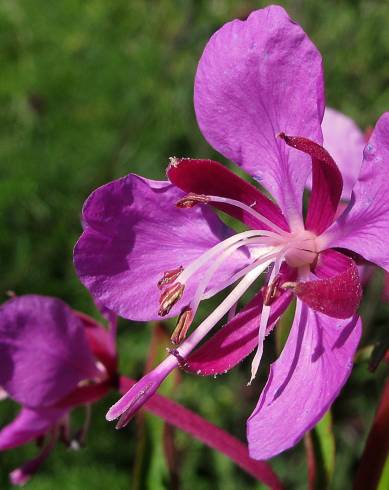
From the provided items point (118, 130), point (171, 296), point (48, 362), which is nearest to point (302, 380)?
point (171, 296)

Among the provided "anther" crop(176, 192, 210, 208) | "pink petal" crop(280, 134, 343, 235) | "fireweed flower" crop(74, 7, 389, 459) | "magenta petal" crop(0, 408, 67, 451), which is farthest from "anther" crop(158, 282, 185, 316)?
"magenta petal" crop(0, 408, 67, 451)

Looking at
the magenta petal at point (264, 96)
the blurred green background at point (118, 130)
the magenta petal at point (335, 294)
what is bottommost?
the blurred green background at point (118, 130)

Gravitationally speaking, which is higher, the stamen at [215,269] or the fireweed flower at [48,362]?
the stamen at [215,269]

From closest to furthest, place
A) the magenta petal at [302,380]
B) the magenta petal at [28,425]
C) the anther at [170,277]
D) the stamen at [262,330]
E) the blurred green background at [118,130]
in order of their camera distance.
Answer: the magenta petal at [302,380], the stamen at [262,330], the anther at [170,277], the magenta petal at [28,425], the blurred green background at [118,130]

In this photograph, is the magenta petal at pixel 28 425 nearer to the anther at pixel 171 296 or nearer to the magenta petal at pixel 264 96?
the anther at pixel 171 296

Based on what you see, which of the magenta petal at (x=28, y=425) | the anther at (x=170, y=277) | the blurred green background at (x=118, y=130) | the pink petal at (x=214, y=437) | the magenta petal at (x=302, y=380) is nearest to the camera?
the magenta petal at (x=302, y=380)

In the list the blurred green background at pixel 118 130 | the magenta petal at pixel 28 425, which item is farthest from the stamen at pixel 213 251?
the blurred green background at pixel 118 130

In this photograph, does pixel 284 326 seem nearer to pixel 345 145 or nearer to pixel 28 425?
pixel 345 145
